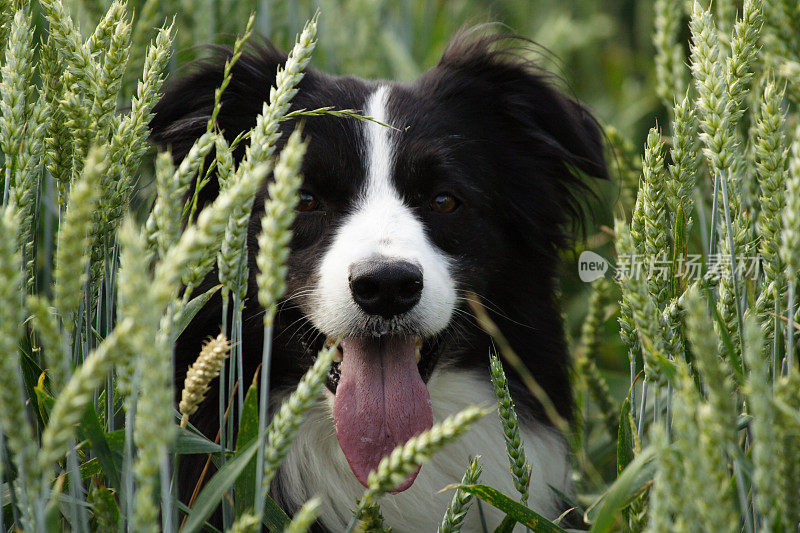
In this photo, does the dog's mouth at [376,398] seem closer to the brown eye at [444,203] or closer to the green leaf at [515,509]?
the brown eye at [444,203]

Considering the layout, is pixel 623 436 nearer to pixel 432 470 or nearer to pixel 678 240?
pixel 678 240

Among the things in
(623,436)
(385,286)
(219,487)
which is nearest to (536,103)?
(385,286)

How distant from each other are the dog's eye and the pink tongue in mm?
436

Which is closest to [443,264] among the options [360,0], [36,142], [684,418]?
[36,142]

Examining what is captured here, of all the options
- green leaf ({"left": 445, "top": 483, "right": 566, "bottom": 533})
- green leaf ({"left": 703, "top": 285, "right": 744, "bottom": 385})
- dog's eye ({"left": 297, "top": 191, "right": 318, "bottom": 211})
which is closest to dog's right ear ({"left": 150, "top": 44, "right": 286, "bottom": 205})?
dog's eye ({"left": 297, "top": 191, "right": 318, "bottom": 211})

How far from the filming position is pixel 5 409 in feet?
3.20

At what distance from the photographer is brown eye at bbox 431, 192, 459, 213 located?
253 centimetres

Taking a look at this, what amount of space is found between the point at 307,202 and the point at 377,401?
25.6 inches

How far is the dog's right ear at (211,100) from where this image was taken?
255 cm

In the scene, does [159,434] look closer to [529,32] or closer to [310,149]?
[310,149]

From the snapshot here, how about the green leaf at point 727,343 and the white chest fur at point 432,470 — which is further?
the white chest fur at point 432,470

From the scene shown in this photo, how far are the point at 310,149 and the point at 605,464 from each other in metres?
1.68

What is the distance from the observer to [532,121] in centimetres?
282

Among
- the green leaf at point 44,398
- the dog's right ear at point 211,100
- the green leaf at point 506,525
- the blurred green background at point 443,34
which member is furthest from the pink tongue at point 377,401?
the blurred green background at point 443,34
